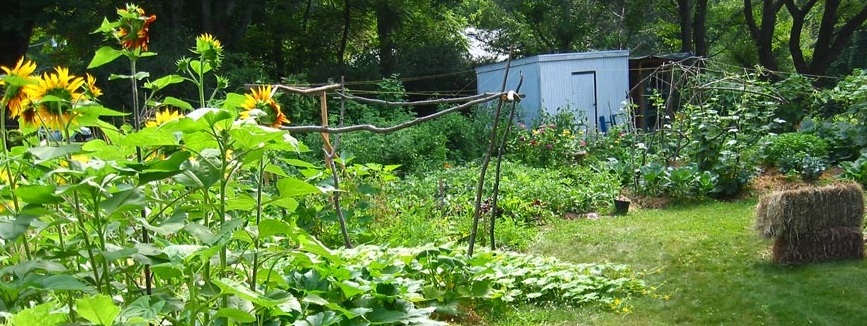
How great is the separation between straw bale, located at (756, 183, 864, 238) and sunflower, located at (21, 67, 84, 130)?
453 cm

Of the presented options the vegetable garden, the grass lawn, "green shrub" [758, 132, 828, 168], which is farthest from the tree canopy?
the grass lawn

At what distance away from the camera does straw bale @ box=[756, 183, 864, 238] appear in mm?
5090

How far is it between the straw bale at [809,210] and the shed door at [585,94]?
9.52m

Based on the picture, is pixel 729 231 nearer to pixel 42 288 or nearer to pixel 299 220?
pixel 299 220

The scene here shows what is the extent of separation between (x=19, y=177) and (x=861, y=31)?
25638 millimetres

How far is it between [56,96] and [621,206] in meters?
6.78

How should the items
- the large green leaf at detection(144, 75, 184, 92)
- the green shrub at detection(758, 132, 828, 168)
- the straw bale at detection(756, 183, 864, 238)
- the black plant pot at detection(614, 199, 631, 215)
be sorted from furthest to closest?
the green shrub at detection(758, 132, 828, 168)
the black plant pot at detection(614, 199, 631, 215)
the straw bale at detection(756, 183, 864, 238)
the large green leaf at detection(144, 75, 184, 92)

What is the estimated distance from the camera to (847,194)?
5211 mm

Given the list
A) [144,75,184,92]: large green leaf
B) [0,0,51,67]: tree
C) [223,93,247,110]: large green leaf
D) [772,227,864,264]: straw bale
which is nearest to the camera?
[223,93,247,110]: large green leaf

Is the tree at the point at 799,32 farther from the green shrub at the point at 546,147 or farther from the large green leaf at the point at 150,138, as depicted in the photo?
the large green leaf at the point at 150,138

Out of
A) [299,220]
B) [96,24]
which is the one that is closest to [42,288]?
[299,220]

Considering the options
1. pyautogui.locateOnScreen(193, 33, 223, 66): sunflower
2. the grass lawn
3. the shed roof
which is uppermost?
the shed roof

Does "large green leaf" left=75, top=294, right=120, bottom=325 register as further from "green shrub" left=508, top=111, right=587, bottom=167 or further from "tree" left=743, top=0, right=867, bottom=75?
"tree" left=743, top=0, right=867, bottom=75

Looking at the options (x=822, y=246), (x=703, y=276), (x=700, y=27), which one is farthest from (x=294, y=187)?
(x=700, y=27)
